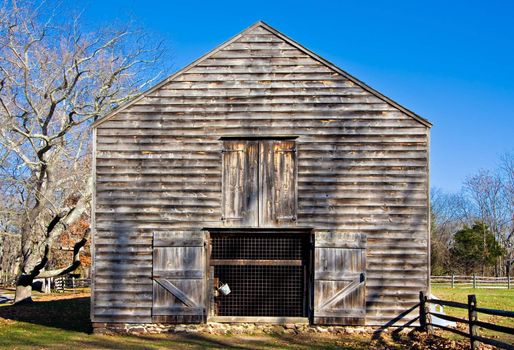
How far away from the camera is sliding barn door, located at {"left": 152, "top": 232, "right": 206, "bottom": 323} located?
48.2ft

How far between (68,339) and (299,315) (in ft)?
18.4

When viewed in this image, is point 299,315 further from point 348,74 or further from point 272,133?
point 348,74

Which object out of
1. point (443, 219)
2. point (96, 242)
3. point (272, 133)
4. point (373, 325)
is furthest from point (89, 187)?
point (443, 219)

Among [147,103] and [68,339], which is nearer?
[68,339]

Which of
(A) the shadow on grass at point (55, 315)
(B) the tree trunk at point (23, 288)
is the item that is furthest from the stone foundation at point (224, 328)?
(B) the tree trunk at point (23, 288)

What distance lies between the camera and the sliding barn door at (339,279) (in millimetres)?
14570

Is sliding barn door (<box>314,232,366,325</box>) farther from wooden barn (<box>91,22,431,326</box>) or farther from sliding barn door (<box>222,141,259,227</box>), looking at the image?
sliding barn door (<box>222,141,259,227</box>)

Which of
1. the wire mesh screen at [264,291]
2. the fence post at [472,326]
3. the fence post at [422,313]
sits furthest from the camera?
the wire mesh screen at [264,291]

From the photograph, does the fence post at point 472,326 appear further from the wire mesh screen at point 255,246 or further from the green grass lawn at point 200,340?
the wire mesh screen at point 255,246

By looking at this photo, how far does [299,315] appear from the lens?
15.2 meters

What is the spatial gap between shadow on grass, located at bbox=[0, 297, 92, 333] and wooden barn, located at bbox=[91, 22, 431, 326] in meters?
2.26

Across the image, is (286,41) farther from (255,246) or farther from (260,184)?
(255,246)

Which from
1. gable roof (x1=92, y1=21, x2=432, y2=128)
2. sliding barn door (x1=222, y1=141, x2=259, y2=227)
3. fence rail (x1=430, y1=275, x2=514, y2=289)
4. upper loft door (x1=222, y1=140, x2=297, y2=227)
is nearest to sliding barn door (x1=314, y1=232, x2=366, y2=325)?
upper loft door (x1=222, y1=140, x2=297, y2=227)

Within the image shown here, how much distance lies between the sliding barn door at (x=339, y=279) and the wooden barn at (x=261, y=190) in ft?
0.08
